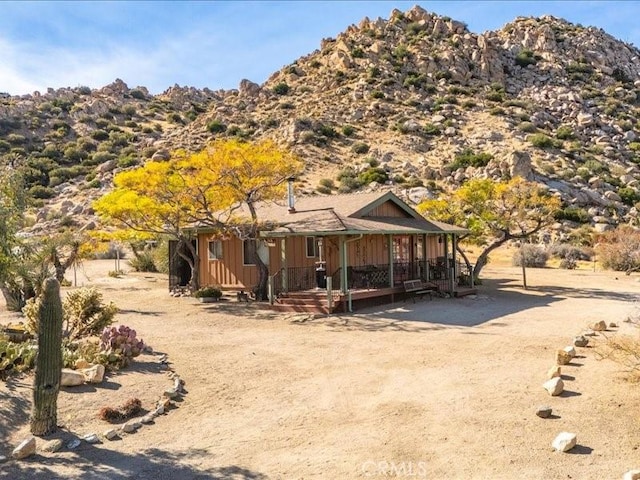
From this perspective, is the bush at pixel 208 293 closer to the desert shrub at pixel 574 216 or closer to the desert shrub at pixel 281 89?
the desert shrub at pixel 574 216

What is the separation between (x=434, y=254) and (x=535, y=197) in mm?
5296

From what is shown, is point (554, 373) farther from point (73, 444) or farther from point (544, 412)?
point (73, 444)

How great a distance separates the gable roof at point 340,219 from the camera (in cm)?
1848

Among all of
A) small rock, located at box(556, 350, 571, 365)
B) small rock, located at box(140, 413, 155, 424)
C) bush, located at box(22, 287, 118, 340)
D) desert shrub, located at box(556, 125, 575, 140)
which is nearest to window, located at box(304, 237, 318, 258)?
bush, located at box(22, 287, 118, 340)

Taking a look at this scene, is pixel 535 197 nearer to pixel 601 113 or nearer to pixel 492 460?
pixel 492 460

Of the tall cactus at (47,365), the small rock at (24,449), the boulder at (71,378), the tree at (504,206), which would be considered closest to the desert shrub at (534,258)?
the tree at (504,206)

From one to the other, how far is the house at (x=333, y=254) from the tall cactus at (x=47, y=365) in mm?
10790

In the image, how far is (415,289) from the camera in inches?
806

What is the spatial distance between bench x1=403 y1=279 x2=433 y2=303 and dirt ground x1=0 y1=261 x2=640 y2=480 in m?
5.06

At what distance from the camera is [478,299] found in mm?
20297

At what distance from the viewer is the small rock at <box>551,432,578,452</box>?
630cm

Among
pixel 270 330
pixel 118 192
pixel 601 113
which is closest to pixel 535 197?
pixel 270 330

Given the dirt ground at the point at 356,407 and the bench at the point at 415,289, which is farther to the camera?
the bench at the point at 415,289

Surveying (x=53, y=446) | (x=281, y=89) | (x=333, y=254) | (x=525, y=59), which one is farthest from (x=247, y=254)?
(x=525, y=59)
